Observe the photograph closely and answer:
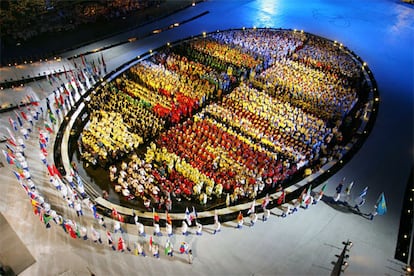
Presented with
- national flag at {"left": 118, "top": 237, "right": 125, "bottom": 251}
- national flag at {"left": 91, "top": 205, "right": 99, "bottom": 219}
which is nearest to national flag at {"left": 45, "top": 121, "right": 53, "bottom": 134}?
national flag at {"left": 91, "top": 205, "right": 99, "bottom": 219}

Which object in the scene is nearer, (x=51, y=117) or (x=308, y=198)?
(x=308, y=198)

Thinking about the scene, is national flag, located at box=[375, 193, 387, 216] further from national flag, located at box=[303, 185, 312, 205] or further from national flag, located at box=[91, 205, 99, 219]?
national flag, located at box=[91, 205, 99, 219]

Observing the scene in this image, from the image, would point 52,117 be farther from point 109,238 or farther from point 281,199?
point 281,199

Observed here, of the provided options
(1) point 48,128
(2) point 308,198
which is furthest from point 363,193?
(1) point 48,128

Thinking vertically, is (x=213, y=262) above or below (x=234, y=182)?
below

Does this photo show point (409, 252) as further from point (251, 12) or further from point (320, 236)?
point (251, 12)

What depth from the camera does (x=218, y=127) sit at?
2364cm

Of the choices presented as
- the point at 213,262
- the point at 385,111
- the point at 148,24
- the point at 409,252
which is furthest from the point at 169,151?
the point at 148,24

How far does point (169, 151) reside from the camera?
2161 centimetres

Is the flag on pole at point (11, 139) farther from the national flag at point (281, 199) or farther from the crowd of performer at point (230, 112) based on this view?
Result: the national flag at point (281, 199)

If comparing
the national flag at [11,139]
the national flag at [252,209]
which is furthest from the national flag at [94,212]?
the national flag at [11,139]

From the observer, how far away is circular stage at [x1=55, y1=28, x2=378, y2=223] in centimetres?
1950

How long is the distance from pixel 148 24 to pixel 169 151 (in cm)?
2366

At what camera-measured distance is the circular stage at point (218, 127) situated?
19.5m
